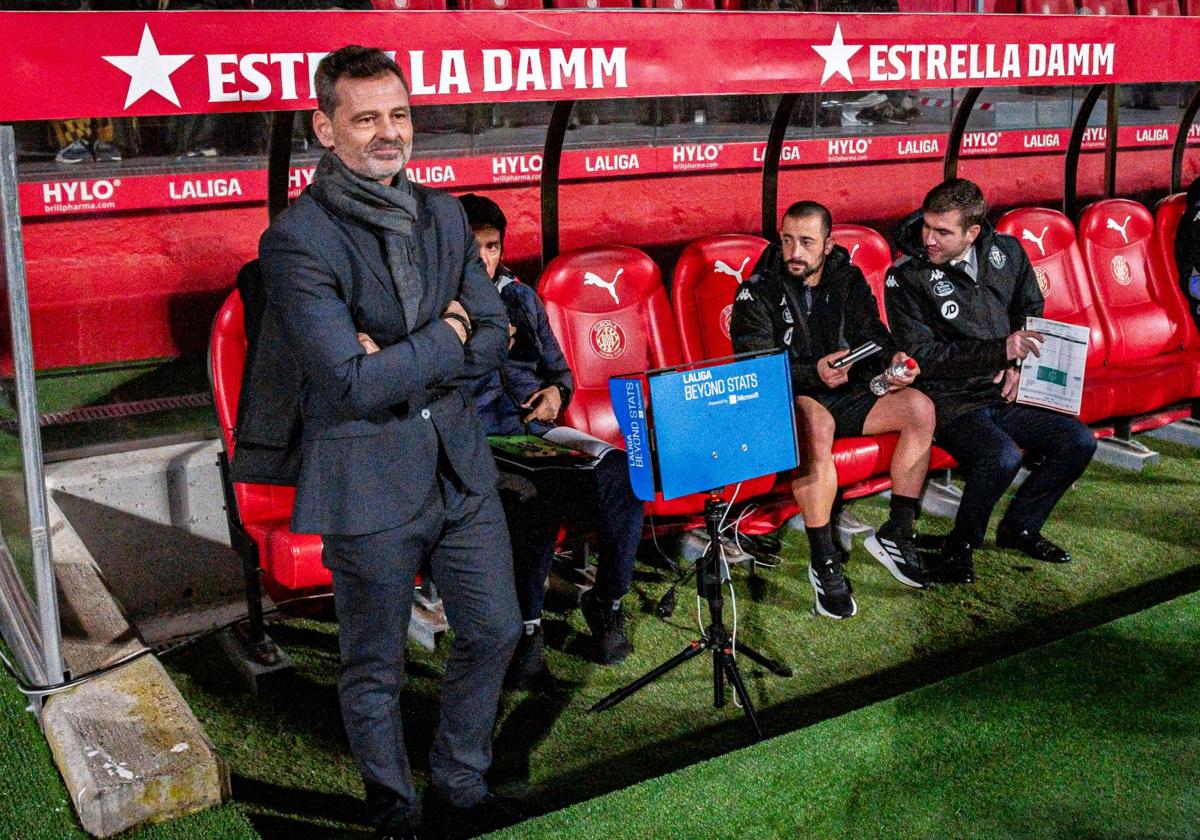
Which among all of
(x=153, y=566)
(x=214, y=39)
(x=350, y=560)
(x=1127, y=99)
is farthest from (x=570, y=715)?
(x=1127, y=99)

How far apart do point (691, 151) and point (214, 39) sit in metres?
3.39

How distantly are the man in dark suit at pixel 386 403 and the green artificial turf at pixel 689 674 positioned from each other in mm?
413

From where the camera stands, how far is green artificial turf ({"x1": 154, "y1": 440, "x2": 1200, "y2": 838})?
2857 millimetres

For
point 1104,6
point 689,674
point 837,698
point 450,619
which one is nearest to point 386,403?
point 450,619

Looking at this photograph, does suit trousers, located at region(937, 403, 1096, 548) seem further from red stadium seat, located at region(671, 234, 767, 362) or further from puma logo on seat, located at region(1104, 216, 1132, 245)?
puma logo on seat, located at region(1104, 216, 1132, 245)

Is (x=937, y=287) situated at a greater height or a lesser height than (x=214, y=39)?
lesser

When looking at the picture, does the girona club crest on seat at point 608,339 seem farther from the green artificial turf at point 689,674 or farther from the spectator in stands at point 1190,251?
the spectator in stands at point 1190,251

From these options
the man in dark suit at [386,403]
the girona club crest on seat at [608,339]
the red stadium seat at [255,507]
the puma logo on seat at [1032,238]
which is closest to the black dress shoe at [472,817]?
the man in dark suit at [386,403]

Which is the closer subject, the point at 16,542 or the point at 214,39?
the point at 16,542

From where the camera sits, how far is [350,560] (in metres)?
2.32

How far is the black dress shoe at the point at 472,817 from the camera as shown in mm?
2520

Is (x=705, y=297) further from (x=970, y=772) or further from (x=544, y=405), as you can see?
(x=970, y=772)

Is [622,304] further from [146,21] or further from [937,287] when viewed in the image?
[146,21]

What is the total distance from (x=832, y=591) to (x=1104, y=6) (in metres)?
5.84
